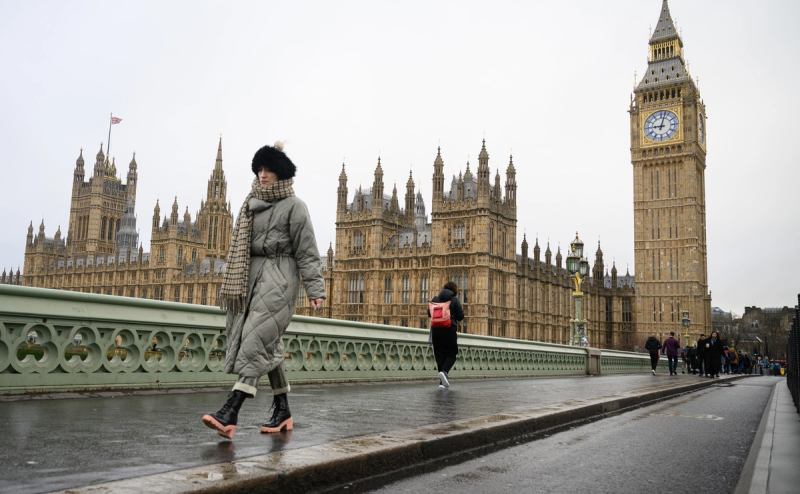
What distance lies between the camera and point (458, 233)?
5128 cm

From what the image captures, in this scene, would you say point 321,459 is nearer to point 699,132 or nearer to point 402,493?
point 402,493

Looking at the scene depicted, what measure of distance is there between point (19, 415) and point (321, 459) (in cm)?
282

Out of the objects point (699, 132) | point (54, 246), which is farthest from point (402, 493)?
point (54, 246)

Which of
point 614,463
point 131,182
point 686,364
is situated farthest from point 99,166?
point 614,463

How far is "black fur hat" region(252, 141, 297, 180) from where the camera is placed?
16.1ft

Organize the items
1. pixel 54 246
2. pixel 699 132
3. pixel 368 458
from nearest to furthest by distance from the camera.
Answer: pixel 368 458 → pixel 699 132 → pixel 54 246

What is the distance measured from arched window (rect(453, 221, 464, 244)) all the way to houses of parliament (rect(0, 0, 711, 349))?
17 cm

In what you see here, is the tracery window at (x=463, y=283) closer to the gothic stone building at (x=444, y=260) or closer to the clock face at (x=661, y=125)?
the gothic stone building at (x=444, y=260)

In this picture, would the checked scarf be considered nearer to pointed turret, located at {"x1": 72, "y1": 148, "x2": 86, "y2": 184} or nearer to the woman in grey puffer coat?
the woman in grey puffer coat

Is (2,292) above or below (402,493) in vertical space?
above

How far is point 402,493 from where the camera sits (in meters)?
3.64

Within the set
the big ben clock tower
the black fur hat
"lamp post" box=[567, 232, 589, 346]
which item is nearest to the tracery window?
"lamp post" box=[567, 232, 589, 346]

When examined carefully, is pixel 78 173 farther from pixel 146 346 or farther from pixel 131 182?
pixel 146 346

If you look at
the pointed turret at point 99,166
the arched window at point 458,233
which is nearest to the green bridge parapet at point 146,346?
the arched window at point 458,233
